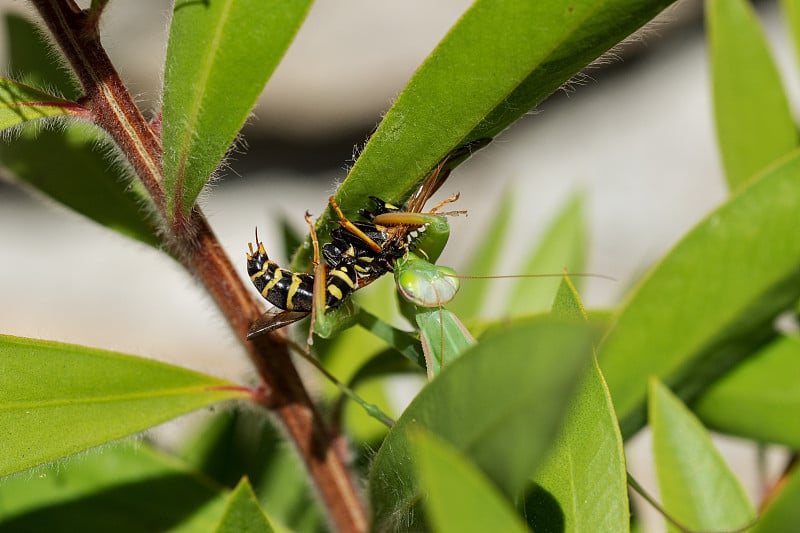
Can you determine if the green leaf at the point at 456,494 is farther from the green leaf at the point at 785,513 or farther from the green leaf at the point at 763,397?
the green leaf at the point at 763,397

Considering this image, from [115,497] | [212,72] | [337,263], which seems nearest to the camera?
[212,72]

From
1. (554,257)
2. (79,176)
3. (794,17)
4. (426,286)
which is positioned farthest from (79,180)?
(794,17)

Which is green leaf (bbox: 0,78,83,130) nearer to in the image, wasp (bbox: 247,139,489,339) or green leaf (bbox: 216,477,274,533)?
wasp (bbox: 247,139,489,339)

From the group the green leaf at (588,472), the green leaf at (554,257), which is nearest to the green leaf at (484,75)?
the green leaf at (588,472)

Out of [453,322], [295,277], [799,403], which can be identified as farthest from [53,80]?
[799,403]

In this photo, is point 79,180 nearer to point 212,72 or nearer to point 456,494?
point 212,72
